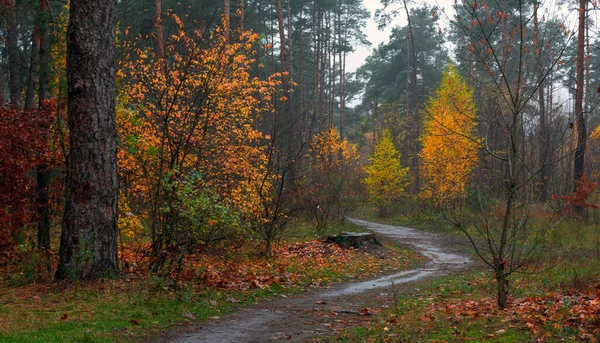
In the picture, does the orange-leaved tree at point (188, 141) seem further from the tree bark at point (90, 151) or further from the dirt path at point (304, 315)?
the dirt path at point (304, 315)

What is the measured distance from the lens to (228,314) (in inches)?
328

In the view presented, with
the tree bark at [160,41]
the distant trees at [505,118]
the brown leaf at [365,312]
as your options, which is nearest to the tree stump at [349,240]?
the tree bark at [160,41]

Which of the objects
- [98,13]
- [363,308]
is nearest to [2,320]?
[98,13]

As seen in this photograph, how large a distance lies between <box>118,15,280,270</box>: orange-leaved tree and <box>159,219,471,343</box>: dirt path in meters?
1.88

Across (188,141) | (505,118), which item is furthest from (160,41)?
(505,118)


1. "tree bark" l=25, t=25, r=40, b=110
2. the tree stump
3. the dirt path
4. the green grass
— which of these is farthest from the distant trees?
"tree bark" l=25, t=25, r=40, b=110

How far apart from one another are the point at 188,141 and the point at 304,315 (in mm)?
4074

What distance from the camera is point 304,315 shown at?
27.9 ft

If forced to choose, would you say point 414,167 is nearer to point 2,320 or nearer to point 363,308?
point 363,308

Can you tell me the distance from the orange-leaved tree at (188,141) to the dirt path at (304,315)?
6.17ft

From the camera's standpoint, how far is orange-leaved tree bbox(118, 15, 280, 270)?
31.5 ft

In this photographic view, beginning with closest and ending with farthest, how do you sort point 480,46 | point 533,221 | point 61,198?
1. point 480,46
2. point 61,198
3. point 533,221

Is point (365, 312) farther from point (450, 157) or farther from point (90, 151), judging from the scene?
point (450, 157)

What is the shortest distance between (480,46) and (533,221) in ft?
50.1
